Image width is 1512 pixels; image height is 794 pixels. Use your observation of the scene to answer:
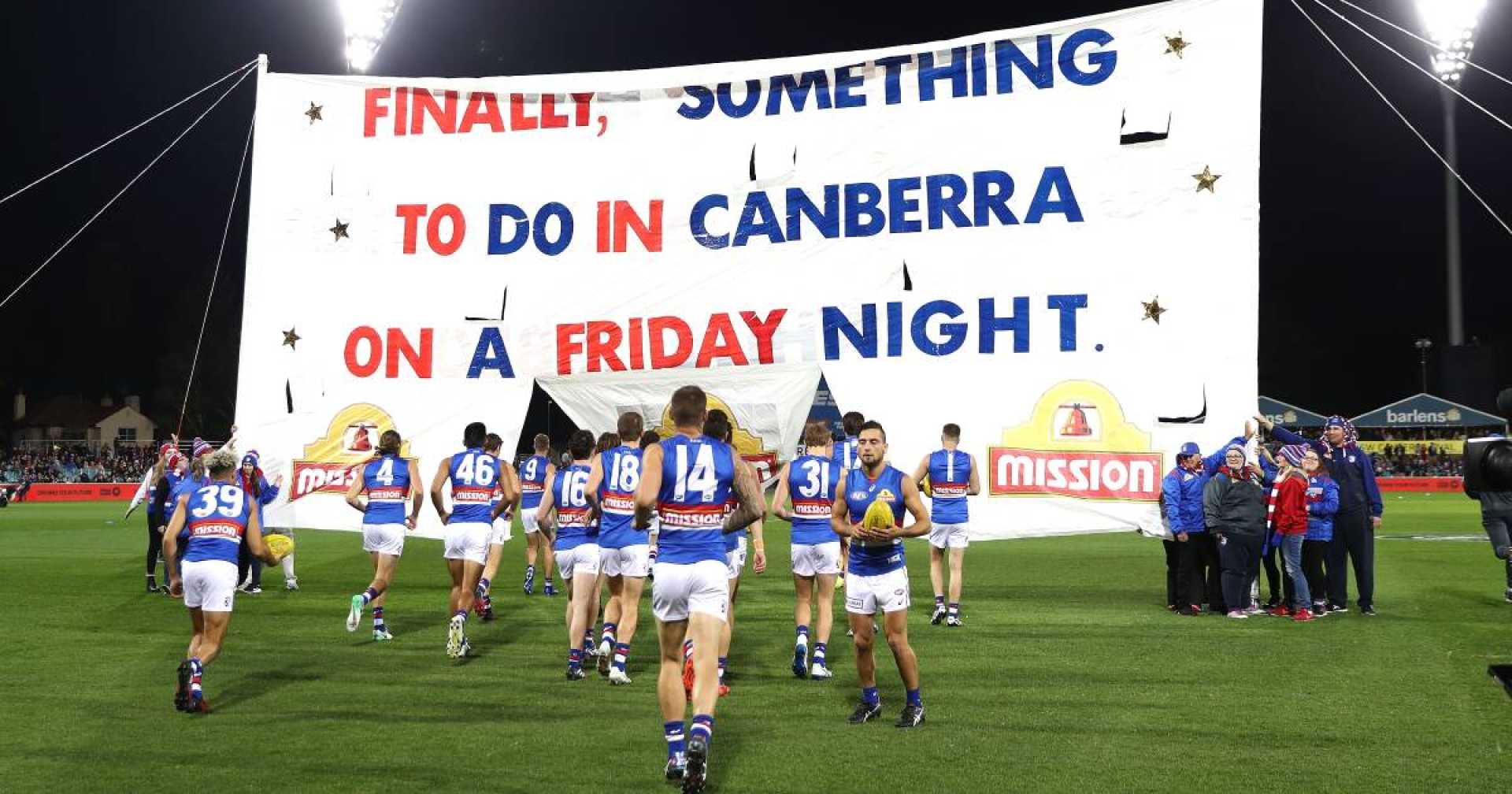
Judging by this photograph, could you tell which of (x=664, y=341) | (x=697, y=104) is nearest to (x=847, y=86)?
(x=697, y=104)

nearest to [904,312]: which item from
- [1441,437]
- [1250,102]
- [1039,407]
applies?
[1039,407]

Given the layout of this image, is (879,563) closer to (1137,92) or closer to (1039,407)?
(1039,407)

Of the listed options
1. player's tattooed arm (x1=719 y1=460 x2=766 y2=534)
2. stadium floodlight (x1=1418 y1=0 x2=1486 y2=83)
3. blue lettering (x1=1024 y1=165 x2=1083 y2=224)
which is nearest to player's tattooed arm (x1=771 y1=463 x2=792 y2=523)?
player's tattooed arm (x1=719 y1=460 x2=766 y2=534)

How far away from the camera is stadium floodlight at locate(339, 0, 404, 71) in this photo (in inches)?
1019

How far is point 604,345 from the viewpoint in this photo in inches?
520

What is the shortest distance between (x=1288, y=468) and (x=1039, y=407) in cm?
398

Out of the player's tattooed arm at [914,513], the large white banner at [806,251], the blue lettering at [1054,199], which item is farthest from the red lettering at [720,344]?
the player's tattooed arm at [914,513]

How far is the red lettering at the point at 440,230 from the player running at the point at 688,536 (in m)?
7.48

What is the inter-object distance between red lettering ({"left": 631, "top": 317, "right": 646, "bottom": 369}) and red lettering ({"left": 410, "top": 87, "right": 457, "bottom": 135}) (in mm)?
3207

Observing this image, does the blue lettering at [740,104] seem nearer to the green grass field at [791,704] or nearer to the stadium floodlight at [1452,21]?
the green grass field at [791,704]

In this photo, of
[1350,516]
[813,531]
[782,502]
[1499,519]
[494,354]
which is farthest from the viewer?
[1499,519]

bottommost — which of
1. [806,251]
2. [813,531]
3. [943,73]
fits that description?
[813,531]

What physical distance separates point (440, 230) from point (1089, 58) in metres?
7.28

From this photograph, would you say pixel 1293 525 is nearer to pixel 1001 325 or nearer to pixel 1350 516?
pixel 1350 516
